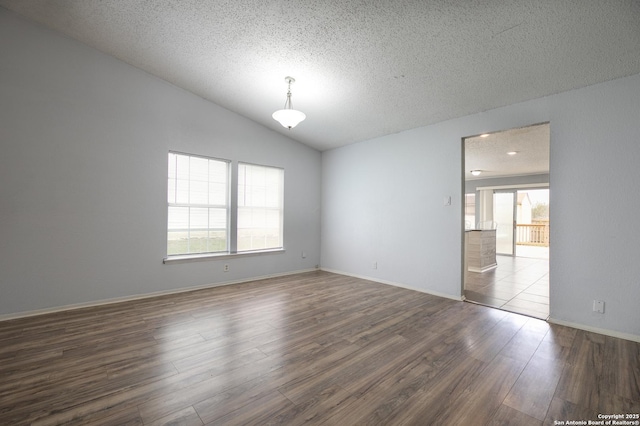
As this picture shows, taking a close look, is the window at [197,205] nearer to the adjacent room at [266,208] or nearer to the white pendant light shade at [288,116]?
the adjacent room at [266,208]

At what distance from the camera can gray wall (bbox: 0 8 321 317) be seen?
119 inches

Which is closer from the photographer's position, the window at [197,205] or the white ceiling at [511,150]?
the window at [197,205]

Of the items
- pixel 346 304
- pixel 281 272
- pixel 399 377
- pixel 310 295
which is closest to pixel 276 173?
pixel 281 272

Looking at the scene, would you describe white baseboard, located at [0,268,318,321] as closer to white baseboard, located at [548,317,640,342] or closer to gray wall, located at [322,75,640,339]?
gray wall, located at [322,75,640,339]

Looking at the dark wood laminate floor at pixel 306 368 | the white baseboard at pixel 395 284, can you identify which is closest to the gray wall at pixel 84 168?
the dark wood laminate floor at pixel 306 368

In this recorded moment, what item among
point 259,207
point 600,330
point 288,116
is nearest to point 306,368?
point 288,116

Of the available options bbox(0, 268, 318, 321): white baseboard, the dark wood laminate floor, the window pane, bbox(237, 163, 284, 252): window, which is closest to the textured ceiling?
bbox(237, 163, 284, 252): window

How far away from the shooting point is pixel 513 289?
4.32 metres

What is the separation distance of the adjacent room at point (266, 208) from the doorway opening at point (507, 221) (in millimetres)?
143

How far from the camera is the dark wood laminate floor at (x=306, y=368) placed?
1584 millimetres

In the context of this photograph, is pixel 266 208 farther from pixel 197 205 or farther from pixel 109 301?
pixel 109 301

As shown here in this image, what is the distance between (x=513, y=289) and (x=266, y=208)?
4473 millimetres

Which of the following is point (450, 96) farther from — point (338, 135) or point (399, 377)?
point (399, 377)

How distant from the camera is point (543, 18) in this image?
219cm
